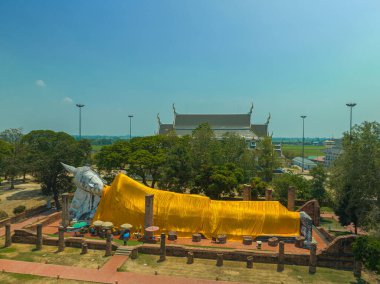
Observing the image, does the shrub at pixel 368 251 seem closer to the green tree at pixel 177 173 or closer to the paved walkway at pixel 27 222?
the green tree at pixel 177 173

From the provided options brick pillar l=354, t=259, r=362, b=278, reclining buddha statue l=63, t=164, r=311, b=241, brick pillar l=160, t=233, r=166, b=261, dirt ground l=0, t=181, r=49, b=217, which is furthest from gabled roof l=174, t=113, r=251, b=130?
brick pillar l=354, t=259, r=362, b=278

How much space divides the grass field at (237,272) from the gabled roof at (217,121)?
60860 millimetres

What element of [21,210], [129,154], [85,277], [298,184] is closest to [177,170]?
[129,154]

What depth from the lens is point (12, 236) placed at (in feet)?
73.7

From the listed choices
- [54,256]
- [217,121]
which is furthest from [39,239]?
[217,121]

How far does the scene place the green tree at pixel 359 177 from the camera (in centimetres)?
2416

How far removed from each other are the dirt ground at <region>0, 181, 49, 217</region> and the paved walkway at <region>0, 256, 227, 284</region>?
46.2ft

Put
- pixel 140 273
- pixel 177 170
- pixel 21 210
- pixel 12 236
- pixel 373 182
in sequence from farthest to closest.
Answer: pixel 177 170 → pixel 21 210 → pixel 373 182 → pixel 12 236 → pixel 140 273

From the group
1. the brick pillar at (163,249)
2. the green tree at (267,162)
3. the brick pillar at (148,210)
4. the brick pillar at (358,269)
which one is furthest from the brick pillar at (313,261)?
the green tree at (267,162)

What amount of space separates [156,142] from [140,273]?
1040 inches

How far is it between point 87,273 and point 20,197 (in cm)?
2558

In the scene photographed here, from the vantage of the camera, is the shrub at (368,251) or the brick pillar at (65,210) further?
the brick pillar at (65,210)

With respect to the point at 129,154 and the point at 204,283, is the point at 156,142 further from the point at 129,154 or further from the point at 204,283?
the point at 204,283

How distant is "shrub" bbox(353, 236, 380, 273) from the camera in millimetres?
15438
